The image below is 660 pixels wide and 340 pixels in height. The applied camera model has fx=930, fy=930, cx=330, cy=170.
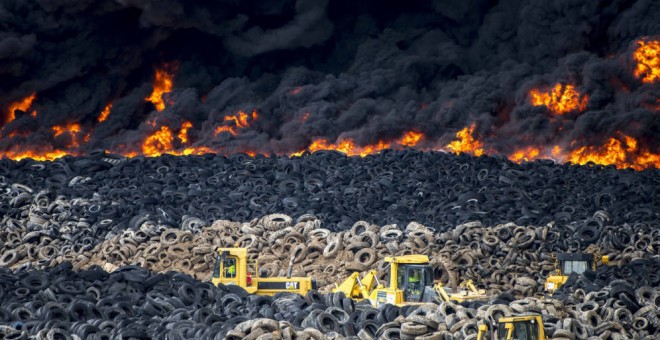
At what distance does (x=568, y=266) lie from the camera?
94.6 feet

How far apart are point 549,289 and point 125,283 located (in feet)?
41.0

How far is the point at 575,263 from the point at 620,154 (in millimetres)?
22372

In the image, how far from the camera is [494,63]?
6219cm

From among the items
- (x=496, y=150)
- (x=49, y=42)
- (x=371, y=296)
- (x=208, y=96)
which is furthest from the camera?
(x=208, y=96)

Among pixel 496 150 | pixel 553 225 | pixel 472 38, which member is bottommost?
pixel 553 225

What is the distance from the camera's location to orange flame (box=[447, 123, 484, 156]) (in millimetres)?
53750

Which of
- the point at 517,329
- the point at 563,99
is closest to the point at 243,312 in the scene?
the point at 517,329

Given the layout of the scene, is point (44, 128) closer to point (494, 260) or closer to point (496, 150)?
point (496, 150)

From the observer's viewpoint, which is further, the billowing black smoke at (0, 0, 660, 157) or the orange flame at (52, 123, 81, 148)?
the orange flame at (52, 123, 81, 148)

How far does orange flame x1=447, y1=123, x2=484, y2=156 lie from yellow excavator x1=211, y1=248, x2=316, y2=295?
90.8 ft

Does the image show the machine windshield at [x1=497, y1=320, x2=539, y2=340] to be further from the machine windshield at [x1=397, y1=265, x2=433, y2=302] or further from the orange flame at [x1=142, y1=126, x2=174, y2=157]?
the orange flame at [x1=142, y1=126, x2=174, y2=157]

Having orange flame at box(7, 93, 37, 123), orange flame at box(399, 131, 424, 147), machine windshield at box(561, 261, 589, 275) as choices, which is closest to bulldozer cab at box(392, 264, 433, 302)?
machine windshield at box(561, 261, 589, 275)

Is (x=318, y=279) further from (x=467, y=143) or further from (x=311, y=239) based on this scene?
(x=467, y=143)

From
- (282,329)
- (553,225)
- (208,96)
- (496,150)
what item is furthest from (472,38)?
(282,329)
